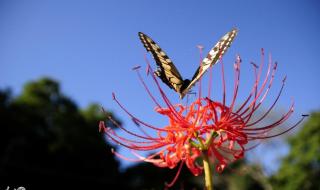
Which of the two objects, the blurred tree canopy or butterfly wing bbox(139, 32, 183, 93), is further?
the blurred tree canopy

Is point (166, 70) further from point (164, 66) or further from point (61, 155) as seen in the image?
point (61, 155)

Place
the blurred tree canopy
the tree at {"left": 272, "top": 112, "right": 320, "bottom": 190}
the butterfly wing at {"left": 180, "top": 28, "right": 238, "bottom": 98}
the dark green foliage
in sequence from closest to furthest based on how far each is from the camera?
the butterfly wing at {"left": 180, "top": 28, "right": 238, "bottom": 98} → the tree at {"left": 272, "top": 112, "right": 320, "bottom": 190} → the blurred tree canopy → the dark green foliage

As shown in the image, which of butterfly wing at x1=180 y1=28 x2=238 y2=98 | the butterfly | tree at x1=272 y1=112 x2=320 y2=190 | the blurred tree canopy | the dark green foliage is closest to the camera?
butterfly wing at x1=180 y1=28 x2=238 y2=98

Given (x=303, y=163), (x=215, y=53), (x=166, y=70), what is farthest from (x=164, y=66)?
(x=303, y=163)

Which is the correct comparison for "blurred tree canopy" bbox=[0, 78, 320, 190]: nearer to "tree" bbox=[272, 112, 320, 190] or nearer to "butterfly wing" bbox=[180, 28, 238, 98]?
A: "tree" bbox=[272, 112, 320, 190]

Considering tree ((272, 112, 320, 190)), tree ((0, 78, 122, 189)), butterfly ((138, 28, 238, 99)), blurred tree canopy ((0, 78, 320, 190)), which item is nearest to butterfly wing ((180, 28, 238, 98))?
butterfly ((138, 28, 238, 99))

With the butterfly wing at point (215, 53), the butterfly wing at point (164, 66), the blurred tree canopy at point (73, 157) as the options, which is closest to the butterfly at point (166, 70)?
the butterfly wing at point (164, 66)

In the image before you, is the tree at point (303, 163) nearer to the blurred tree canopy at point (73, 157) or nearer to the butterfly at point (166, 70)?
the blurred tree canopy at point (73, 157)

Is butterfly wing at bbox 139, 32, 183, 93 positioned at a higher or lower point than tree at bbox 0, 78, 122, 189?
lower

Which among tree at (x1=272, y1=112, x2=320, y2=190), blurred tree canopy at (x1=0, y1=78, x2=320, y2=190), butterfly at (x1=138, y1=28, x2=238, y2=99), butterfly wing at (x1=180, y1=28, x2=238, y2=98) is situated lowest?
butterfly wing at (x1=180, y1=28, x2=238, y2=98)
